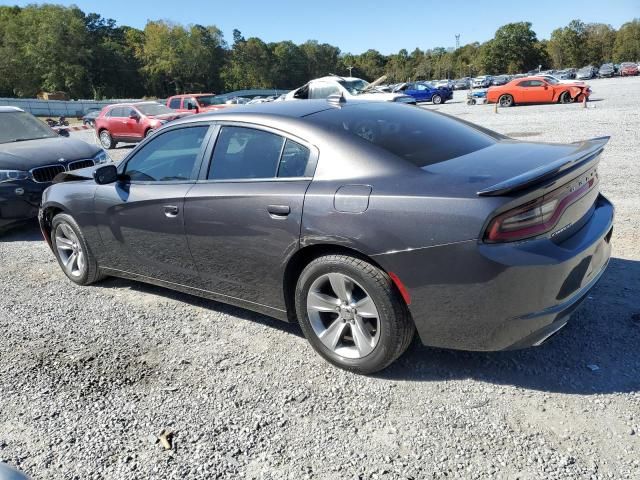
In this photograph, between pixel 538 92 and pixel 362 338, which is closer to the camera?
pixel 362 338

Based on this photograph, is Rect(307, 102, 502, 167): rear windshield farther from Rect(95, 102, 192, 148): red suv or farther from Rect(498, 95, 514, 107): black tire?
Rect(498, 95, 514, 107): black tire

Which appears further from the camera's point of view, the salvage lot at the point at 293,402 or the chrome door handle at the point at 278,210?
the chrome door handle at the point at 278,210

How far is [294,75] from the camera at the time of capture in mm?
116125

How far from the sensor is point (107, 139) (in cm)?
1852

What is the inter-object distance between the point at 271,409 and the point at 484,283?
1328mm

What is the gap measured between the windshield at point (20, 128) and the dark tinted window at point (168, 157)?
15.7 feet

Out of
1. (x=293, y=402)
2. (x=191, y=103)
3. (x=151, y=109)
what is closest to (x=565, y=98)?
(x=191, y=103)

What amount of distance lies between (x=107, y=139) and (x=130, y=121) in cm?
161

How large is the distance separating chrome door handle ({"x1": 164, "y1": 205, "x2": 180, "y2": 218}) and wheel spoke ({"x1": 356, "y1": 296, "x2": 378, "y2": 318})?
5.10 feet

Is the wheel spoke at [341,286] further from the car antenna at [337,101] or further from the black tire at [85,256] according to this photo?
the black tire at [85,256]

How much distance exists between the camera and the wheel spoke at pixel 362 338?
116 inches

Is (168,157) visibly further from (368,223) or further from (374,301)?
(374,301)

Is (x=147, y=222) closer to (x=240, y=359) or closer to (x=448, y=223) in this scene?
(x=240, y=359)

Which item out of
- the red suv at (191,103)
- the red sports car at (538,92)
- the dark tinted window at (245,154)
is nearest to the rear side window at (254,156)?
the dark tinted window at (245,154)
